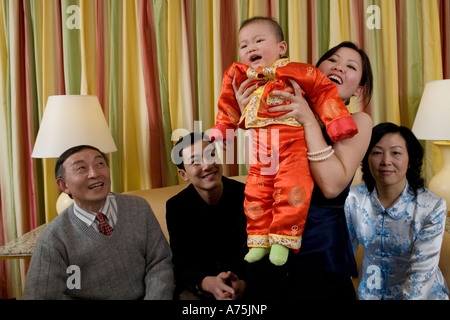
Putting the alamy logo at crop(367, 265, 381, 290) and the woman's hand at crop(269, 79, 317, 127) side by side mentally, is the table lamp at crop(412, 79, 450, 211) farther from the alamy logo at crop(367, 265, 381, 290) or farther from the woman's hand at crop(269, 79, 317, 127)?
the woman's hand at crop(269, 79, 317, 127)

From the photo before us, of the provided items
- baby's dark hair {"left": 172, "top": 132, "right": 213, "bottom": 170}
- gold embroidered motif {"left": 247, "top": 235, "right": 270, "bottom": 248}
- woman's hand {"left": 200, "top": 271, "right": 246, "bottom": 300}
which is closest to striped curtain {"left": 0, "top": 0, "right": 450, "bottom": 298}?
baby's dark hair {"left": 172, "top": 132, "right": 213, "bottom": 170}

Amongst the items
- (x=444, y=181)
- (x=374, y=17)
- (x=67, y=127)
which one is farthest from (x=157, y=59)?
(x=444, y=181)

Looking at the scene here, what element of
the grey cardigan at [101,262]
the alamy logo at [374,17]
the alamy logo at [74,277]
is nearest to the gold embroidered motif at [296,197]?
the grey cardigan at [101,262]

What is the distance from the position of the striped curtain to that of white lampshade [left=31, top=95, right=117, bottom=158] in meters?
0.24

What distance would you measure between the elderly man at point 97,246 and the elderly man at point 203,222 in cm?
7

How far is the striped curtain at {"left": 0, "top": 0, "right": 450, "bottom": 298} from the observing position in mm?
1871

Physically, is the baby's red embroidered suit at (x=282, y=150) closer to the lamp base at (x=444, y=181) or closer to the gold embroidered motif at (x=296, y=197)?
the gold embroidered motif at (x=296, y=197)

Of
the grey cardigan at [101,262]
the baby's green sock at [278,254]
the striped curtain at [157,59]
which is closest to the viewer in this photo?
the baby's green sock at [278,254]

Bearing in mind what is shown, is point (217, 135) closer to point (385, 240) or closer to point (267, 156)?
point (267, 156)

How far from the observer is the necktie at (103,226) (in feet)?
3.39

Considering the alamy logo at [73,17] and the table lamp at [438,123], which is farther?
the alamy logo at [73,17]

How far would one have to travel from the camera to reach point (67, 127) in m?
1.65

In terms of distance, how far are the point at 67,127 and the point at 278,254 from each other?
3.83 feet
